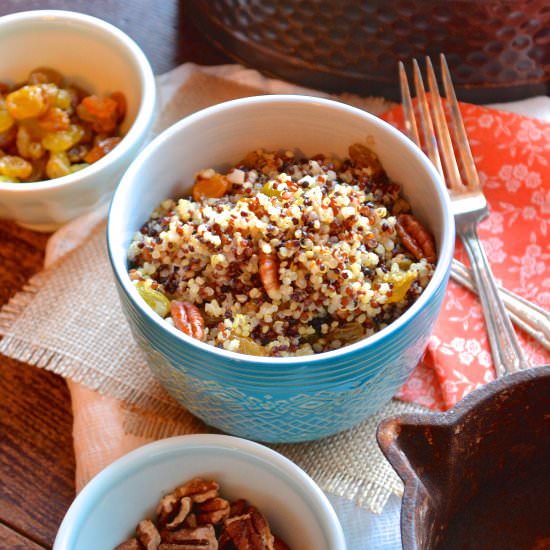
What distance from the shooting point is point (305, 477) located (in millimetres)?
970

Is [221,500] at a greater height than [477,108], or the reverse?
[477,108]

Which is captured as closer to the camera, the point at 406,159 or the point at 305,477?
the point at 305,477

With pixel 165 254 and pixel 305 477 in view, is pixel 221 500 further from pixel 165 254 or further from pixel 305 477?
pixel 165 254

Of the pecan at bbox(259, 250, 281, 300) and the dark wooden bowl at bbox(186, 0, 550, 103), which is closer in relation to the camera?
the pecan at bbox(259, 250, 281, 300)

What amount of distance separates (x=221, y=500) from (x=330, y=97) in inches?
29.5

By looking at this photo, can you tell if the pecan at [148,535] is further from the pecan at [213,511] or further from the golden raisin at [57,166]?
the golden raisin at [57,166]

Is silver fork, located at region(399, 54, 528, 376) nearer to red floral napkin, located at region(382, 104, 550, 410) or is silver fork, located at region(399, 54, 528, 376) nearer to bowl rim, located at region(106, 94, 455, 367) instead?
red floral napkin, located at region(382, 104, 550, 410)

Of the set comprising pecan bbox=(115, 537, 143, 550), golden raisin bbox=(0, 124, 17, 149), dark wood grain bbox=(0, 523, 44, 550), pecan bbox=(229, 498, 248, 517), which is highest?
golden raisin bbox=(0, 124, 17, 149)

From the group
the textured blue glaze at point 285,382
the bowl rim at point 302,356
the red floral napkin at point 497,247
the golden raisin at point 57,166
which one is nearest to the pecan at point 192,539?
the textured blue glaze at point 285,382

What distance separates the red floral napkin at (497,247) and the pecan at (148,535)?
0.39 meters

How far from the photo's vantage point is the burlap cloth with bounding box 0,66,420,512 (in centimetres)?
110

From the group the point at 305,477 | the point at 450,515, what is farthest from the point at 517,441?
the point at 305,477

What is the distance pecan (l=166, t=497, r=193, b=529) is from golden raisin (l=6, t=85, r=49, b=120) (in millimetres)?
678

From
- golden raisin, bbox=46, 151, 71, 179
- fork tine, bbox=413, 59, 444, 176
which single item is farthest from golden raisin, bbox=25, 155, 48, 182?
fork tine, bbox=413, 59, 444, 176
